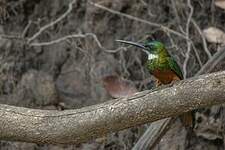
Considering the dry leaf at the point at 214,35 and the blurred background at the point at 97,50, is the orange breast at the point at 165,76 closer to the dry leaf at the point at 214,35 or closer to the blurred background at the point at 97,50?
the blurred background at the point at 97,50

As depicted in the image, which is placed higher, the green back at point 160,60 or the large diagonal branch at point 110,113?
the green back at point 160,60

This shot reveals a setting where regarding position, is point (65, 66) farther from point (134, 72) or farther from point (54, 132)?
point (54, 132)

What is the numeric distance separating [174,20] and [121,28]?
40 centimetres

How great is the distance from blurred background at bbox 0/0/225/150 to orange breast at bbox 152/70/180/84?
2.96ft


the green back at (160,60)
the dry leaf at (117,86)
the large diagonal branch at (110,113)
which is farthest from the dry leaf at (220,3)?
the large diagonal branch at (110,113)

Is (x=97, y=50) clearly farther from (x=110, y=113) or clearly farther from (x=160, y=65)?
(x=110, y=113)

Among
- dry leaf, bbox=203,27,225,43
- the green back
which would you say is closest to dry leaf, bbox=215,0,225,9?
dry leaf, bbox=203,27,225,43

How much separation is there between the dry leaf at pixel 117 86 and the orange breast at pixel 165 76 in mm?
898

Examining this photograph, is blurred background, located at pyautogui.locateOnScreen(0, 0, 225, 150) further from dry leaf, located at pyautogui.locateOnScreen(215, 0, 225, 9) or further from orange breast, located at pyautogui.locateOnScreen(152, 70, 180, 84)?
orange breast, located at pyautogui.locateOnScreen(152, 70, 180, 84)

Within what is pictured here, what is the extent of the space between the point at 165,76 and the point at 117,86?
1.03m

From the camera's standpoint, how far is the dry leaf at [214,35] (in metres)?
4.29

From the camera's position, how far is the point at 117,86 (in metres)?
4.30

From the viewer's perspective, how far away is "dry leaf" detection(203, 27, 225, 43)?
4285mm

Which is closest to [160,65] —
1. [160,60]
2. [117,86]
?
[160,60]
